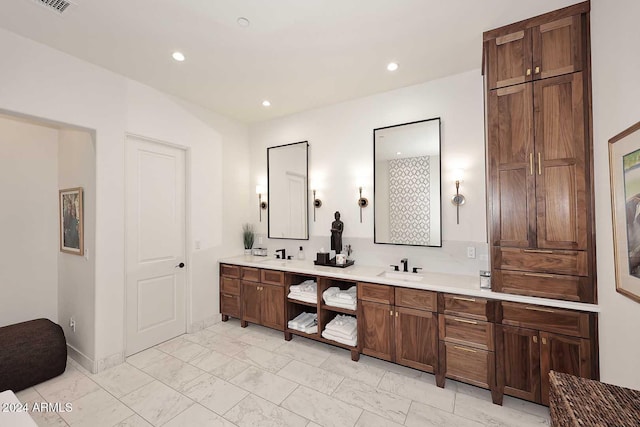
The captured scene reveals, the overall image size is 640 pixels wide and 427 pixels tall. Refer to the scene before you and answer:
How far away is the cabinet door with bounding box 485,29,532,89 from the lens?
84.8 inches

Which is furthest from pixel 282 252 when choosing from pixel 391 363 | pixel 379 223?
pixel 391 363

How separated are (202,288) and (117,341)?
1.08 meters

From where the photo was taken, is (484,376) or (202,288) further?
(202,288)

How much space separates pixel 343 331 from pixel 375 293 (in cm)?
60

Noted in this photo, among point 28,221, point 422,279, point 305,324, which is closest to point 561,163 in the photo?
point 422,279

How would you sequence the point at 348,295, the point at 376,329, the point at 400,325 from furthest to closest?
the point at 348,295, the point at 376,329, the point at 400,325

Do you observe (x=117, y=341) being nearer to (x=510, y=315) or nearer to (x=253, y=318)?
(x=253, y=318)

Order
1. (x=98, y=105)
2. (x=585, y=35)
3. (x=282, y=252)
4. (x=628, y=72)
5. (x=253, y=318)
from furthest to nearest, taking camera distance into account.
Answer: (x=282, y=252) → (x=253, y=318) → (x=98, y=105) → (x=585, y=35) → (x=628, y=72)

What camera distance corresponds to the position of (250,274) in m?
3.65

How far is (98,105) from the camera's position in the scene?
276 cm

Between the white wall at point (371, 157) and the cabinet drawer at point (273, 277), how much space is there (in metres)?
0.70

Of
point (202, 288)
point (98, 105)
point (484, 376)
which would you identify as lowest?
point (484, 376)

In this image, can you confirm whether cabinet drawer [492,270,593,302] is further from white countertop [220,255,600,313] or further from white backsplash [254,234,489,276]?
white backsplash [254,234,489,276]

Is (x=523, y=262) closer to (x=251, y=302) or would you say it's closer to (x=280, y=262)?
(x=280, y=262)
